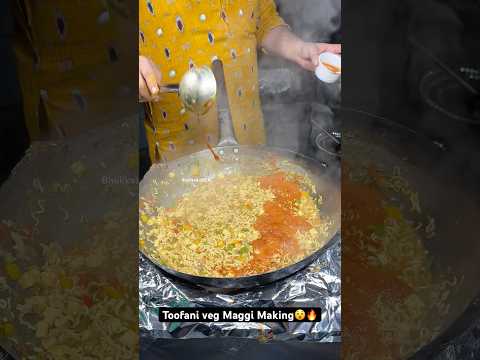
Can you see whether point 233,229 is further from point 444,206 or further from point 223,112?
point 444,206

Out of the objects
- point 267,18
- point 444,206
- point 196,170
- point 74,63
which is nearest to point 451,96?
point 444,206

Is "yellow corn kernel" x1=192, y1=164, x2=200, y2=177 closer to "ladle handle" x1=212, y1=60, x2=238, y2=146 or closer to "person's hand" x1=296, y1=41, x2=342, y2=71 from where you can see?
"ladle handle" x1=212, y1=60, x2=238, y2=146

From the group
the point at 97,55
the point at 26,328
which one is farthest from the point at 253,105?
the point at 26,328

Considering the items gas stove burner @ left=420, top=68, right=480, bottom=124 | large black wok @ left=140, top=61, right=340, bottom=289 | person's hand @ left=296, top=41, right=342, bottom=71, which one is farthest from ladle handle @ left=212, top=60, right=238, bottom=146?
gas stove burner @ left=420, top=68, right=480, bottom=124

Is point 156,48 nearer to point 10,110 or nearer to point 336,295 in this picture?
point 10,110

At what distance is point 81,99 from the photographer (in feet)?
2.55

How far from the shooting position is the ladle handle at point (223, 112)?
77 centimetres

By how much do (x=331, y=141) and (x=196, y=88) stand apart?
0.23 metres

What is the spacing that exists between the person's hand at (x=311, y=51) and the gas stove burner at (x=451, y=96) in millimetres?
167

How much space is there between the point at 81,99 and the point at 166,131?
142 mm

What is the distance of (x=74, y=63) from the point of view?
0.76m

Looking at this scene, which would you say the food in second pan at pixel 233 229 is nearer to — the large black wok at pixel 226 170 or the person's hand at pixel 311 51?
the large black wok at pixel 226 170

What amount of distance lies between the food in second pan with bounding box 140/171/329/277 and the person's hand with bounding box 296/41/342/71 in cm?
19

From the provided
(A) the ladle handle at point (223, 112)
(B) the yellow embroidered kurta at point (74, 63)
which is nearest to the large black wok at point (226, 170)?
(A) the ladle handle at point (223, 112)
